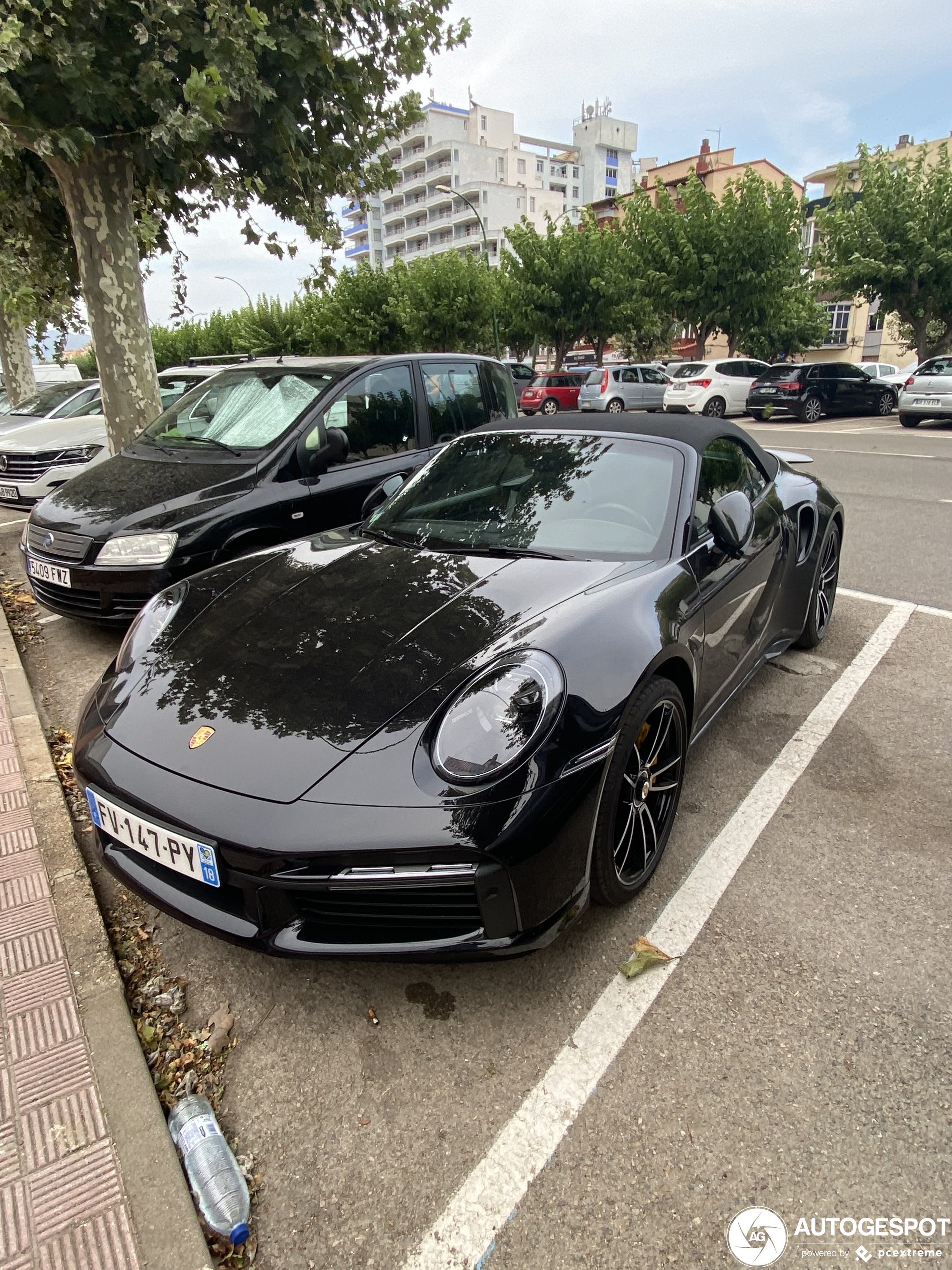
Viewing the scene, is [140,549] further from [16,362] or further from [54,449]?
[16,362]

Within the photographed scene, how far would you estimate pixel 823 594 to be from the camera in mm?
4430

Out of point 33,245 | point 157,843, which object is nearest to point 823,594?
point 157,843

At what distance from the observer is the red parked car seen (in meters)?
23.0

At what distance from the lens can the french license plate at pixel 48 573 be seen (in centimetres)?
428

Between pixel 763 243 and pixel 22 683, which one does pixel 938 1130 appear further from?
pixel 763 243

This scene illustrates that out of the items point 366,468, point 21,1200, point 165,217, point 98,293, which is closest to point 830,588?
point 366,468

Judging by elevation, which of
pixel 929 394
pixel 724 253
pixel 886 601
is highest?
pixel 724 253

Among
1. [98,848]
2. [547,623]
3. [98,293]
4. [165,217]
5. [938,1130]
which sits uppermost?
[165,217]

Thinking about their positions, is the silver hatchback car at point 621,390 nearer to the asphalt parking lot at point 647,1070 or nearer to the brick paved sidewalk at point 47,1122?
the asphalt parking lot at point 647,1070

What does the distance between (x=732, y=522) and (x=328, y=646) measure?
1.56 metres

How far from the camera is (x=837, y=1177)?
159 centimetres

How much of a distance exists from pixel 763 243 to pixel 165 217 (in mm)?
23353

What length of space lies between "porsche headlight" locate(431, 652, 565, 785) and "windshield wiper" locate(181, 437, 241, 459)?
331cm

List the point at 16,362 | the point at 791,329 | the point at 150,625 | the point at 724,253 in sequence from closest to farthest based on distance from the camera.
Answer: the point at 150,625, the point at 16,362, the point at 724,253, the point at 791,329
